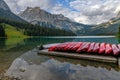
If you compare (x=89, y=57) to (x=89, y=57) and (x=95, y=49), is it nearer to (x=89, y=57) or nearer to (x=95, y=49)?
(x=89, y=57)

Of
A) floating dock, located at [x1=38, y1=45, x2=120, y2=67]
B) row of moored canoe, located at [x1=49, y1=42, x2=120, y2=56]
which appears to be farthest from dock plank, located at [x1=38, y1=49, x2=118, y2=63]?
row of moored canoe, located at [x1=49, y1=42, x2=120, y2=56]

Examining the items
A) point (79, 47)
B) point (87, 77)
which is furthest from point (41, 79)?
point (79, 47)

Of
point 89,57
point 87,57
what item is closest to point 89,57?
point 89,57

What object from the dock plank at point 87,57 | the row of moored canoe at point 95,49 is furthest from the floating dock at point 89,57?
the row of moored canoe at point 95,49

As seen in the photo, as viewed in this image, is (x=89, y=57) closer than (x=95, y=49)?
Yes

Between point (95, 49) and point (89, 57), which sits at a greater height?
point (95, 49)

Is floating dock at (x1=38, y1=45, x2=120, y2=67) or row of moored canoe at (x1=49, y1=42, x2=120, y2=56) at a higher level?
row of moored canoe at (x1=49, y1=42, x2=120, y2=56)

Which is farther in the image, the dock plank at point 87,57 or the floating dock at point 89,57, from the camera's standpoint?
the dock plank at point 87,57

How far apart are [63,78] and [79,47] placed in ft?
34.4

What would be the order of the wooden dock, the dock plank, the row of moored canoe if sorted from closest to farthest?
the wooden dock, the dock plank, the row of moored canoe

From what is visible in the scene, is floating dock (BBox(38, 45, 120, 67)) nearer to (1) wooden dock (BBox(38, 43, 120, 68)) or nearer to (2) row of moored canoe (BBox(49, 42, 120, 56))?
(1) wooden dock (BBox(38, 43, 120, 68))

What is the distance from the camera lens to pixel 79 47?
21.7 m

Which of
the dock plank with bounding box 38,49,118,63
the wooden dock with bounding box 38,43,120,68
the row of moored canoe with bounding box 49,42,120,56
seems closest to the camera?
the wooden dock with bounding box 38,43,120,68

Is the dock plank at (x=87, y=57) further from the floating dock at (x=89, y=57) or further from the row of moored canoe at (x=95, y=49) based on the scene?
the row of moored canoe at (x=95, y=49)
